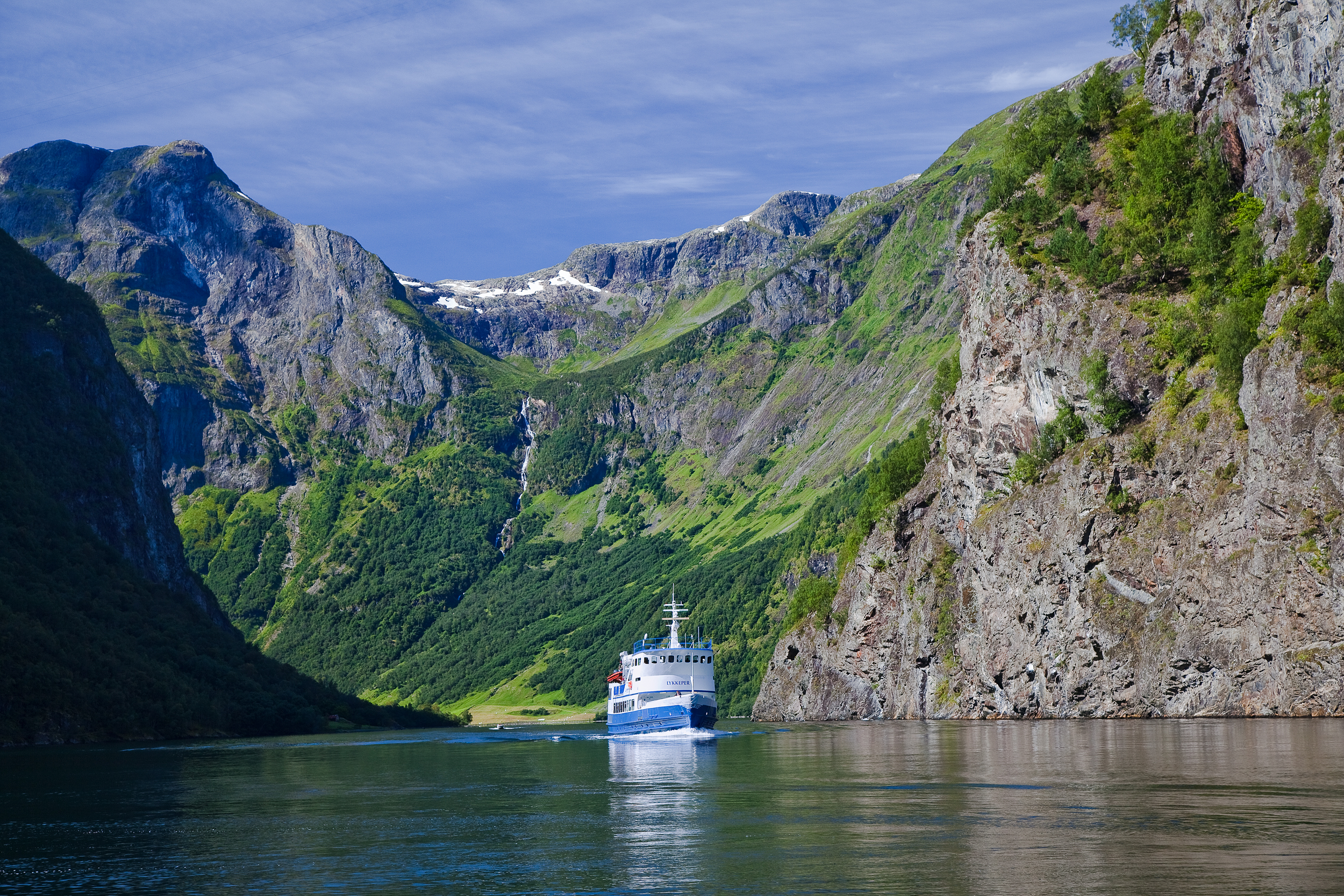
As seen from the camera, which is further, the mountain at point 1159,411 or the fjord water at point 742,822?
the mountain at point 1159,411

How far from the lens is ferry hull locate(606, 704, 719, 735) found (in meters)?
143

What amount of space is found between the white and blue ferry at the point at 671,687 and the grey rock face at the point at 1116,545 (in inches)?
1723

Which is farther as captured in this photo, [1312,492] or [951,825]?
[1312,492]

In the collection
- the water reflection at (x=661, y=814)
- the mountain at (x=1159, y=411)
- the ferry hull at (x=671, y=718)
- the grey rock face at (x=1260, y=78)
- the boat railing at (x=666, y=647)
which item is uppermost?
the grey rock face at (x=1260, y=78)

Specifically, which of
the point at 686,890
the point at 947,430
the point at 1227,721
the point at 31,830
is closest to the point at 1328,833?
the point at 686,890

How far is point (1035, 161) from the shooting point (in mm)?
197375

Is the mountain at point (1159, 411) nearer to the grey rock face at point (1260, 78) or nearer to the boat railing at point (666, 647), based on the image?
the grey rock face at point (1260, 78)

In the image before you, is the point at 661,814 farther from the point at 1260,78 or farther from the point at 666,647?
the point at 1260,78

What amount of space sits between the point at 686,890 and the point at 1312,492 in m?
101

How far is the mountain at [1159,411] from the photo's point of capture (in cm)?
12138

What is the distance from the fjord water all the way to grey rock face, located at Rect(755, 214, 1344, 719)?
688 inches

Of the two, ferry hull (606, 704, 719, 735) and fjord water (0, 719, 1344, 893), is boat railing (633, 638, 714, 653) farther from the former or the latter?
fjord water (0, 719, 1344, 893)

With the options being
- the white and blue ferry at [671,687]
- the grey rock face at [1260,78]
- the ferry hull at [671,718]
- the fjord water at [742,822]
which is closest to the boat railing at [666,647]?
the white and blue ferry at [671,687]

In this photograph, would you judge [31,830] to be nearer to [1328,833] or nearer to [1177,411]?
[1328,833]
